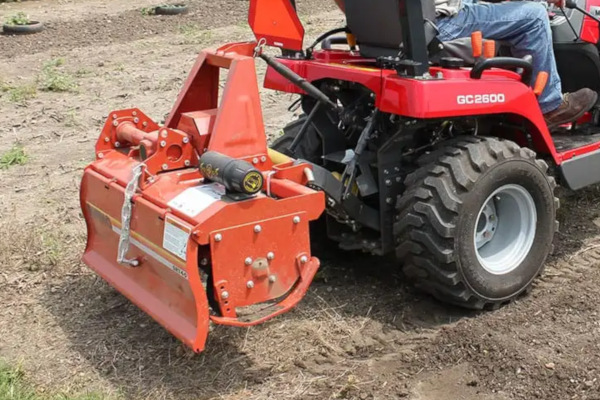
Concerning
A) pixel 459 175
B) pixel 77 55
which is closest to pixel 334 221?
pixel 459 175

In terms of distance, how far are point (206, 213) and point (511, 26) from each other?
1.96 m

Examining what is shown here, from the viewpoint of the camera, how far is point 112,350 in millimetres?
3705

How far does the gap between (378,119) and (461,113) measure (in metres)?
0.39

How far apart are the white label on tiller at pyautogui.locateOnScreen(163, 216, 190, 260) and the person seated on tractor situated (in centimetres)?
160

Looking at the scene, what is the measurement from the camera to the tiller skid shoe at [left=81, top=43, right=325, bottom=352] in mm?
3199

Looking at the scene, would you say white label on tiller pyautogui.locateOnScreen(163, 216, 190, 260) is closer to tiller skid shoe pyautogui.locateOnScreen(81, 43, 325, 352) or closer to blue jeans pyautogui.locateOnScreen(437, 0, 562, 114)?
tiller skid shoe pyautogui.locateOnScreen(81, 43, 325, 352)

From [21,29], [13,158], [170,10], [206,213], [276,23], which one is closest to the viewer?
[206,213]

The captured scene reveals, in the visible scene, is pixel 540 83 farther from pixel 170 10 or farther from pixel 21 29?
pixel 170 10

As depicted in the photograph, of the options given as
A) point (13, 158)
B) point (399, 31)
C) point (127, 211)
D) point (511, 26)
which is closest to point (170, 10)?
point (13, 158)

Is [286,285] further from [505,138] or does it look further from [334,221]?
[505,138]

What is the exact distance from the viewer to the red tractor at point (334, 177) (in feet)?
10.8

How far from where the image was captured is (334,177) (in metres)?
3.81

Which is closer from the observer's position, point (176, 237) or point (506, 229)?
point (176, 237)

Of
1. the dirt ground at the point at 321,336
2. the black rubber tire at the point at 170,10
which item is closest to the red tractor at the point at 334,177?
the dirt ground at the point at 321,336
